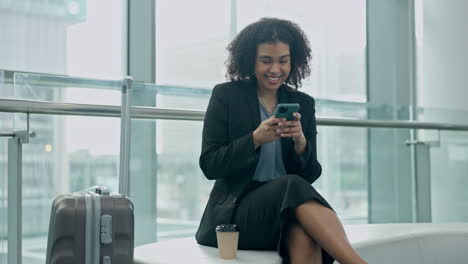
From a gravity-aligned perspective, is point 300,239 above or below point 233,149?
below

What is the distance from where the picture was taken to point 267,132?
207cm

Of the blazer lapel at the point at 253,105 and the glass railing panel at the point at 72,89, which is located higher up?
the glass railing panel at the point at 72,89

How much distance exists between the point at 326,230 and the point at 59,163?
52.1 inches

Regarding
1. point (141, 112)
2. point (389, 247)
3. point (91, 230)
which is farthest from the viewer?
point (141, 112)

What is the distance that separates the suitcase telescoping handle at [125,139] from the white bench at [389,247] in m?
0.25

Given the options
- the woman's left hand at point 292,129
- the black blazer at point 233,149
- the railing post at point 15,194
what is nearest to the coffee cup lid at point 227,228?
the black blazer at point 233,149

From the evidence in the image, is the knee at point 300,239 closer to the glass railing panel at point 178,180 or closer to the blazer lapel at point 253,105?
the blazer lapel at point 253,105

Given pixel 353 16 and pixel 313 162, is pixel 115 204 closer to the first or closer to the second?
pixel 313 162

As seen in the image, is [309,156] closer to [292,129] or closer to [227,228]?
[292,129]

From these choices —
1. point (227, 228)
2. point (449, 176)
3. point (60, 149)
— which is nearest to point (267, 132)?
point (227, 228)

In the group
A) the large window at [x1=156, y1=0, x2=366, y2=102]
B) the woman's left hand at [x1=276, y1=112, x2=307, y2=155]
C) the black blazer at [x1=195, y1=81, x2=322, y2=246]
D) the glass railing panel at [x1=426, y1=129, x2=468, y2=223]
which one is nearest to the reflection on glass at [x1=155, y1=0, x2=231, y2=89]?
the large window at [x1=156, y1=0, x2=366, y2=102]

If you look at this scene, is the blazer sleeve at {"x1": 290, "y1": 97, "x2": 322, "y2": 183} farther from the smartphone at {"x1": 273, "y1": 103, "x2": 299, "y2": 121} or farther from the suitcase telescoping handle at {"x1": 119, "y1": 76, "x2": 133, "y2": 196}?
the suitcase telescoping handle at {"x1": 119, "y1": 76, "x2": 133, "y2": 196}

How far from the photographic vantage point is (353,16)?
4.17 m

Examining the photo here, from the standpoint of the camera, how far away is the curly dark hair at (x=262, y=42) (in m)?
2.34
